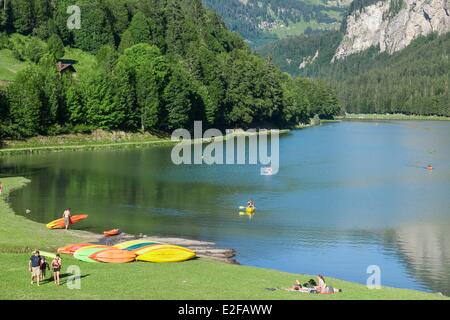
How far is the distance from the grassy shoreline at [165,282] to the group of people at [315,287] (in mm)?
855

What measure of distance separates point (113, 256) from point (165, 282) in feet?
27.6

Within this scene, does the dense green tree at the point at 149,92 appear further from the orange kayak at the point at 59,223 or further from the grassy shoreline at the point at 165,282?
the grassy shoreline at the point at 165,282

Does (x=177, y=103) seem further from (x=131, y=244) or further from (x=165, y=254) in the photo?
(x=165, y=254)

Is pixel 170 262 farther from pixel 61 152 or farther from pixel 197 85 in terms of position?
pixel 197 85

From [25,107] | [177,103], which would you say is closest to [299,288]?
[25,107]

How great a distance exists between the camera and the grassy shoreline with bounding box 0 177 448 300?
128 feet

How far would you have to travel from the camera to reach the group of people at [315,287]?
138 ft

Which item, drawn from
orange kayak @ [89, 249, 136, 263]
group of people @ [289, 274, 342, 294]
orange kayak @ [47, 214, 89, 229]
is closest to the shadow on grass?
orange kayak @ [89, 249, 136, 263]

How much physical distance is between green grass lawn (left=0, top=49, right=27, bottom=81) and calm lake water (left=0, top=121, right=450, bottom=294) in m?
36.1

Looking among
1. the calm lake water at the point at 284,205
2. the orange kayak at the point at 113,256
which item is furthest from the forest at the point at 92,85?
the orange kayak at the point at 113,256

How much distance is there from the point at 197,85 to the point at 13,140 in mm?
64075

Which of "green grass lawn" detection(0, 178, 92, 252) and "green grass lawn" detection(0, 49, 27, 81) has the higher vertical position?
"green grass lawn" detection(0, 49, 27, 81)

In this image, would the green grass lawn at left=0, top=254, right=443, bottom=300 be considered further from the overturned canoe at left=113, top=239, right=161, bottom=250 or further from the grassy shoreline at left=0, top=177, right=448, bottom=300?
the overturned canoe at left=113, top=239, right=161, bottom=250

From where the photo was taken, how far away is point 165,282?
140ft
